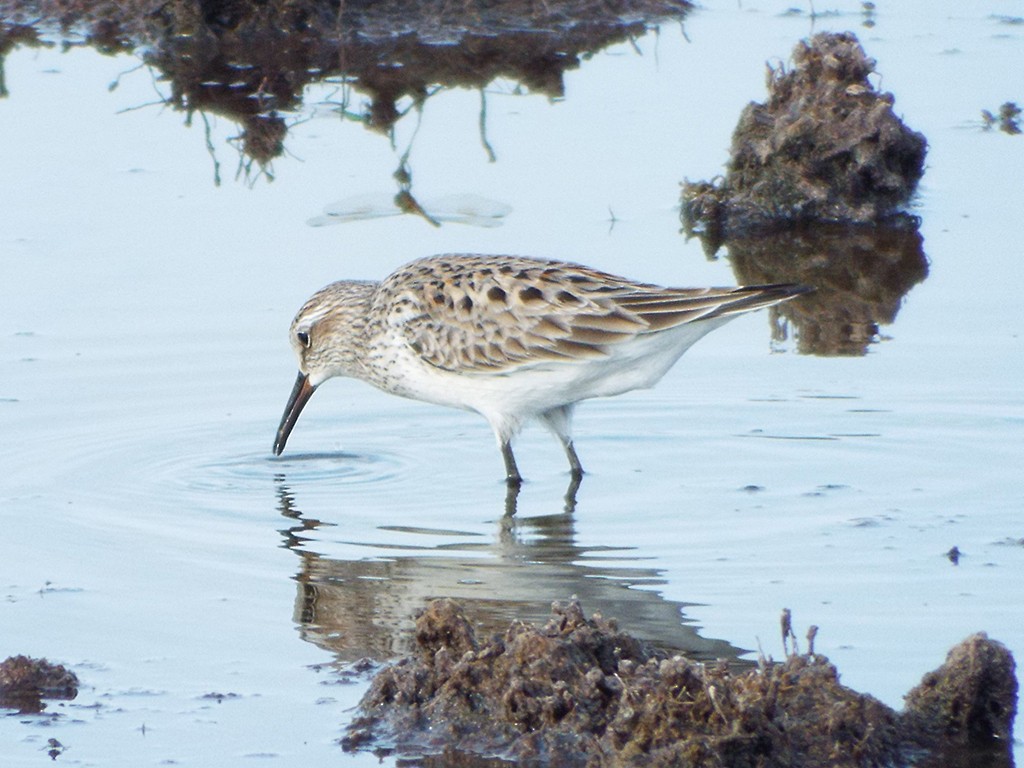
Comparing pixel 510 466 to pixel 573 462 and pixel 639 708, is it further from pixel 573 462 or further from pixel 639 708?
pixel 639 708

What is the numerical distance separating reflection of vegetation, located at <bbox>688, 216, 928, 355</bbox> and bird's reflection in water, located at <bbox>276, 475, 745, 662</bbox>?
121 inches

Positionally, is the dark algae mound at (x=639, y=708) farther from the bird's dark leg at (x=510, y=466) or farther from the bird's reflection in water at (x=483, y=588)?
the bird's dark leg at (x=510, y=466)

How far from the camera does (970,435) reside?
907 cm

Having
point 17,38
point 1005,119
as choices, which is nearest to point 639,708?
point 1005,119

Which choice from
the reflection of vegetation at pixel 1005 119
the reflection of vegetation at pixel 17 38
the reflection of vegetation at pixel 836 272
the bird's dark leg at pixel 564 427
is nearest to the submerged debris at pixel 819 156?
the reflection of vegetation at pixel 836 272

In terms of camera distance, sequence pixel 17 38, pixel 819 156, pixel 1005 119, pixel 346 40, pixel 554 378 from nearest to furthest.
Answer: pixel 554 378, pixel 819 156, pixel 1005 119, pixel 346 40, pixel 17 38

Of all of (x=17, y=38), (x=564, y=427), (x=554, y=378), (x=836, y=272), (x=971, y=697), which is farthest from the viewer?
(x=17, y=38)

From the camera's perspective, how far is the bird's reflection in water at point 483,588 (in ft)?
21.9

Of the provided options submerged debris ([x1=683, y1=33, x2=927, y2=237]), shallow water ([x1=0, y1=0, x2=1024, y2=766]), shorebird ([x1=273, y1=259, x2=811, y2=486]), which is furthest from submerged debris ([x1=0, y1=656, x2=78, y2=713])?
submerged debris ([x1=683, y1=33, x2=927, y2=237])

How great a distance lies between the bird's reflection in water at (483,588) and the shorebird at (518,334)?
0.77m

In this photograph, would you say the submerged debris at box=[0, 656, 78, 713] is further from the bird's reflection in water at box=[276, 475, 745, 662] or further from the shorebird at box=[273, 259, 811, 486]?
the shorebird at box=[273, 259, 811, 486]

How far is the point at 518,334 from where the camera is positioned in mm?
8656

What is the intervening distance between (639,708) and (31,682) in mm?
1972

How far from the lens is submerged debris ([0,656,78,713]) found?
603 cm
